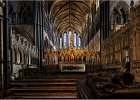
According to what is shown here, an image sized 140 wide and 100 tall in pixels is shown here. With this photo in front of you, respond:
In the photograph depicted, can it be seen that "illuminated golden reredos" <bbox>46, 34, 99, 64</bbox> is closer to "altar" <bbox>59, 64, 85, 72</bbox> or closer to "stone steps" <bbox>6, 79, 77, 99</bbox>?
"altar" <bbox>59, 64, 85, 72</bbox>

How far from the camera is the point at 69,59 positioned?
37594 millimetres

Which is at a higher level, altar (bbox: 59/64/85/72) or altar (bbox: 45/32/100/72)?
altar (bbox: 45/32/100/72)

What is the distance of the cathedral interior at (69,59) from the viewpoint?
612 cm

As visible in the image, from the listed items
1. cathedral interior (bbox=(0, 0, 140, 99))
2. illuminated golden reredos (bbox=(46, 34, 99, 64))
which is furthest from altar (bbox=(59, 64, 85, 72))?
illuminated golden reredos (bbox=(46, 34, 99, 64))

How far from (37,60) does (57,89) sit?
21125 mm

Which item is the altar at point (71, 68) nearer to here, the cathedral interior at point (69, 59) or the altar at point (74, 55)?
the cathedral interior at point (69, 59)

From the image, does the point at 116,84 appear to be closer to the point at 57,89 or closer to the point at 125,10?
the point at 57,89

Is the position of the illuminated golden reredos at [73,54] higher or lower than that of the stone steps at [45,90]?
higher

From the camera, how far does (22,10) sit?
120ft

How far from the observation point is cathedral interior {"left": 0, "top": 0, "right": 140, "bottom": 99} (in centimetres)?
612

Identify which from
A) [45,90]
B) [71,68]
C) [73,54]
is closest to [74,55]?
[73,54]

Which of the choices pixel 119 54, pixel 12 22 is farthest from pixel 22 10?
pixel 119 54

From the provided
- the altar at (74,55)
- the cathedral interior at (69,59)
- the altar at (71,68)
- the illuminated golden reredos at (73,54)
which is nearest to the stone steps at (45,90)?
the cathedral interior at (69,59)

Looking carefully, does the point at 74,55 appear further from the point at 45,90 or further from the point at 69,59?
the point at 45,90
